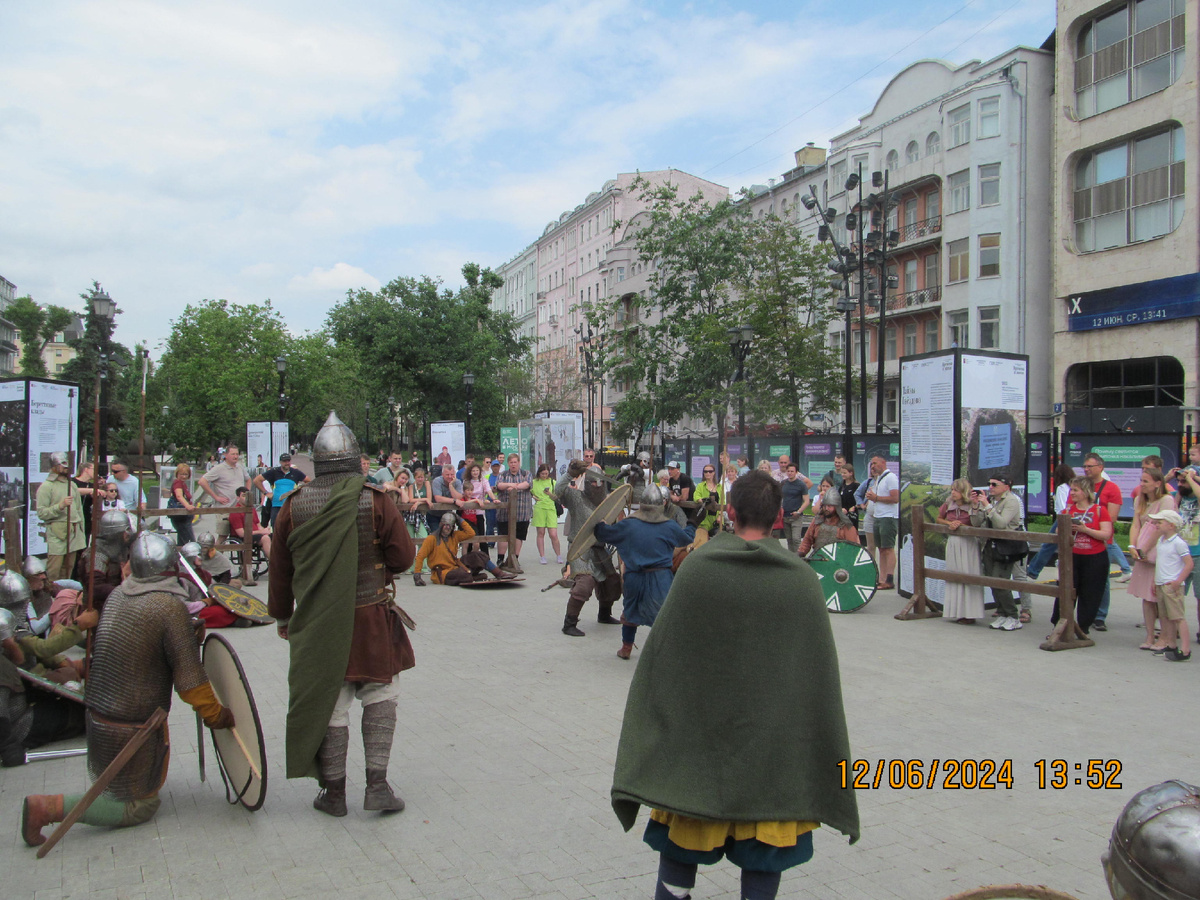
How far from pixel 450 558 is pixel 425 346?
3852cm

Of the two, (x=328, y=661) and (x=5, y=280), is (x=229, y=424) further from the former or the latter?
(x=5, y=280)

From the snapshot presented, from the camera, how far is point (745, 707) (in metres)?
2.69

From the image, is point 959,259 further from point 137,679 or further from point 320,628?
point 137,679

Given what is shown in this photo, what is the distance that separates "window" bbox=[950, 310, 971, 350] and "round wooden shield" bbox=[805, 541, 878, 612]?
110ft

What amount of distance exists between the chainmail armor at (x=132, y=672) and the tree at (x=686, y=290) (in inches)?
1336

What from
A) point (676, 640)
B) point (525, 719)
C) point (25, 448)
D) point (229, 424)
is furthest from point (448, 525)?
point (229, 424)

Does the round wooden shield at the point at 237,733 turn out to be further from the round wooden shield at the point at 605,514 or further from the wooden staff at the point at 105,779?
the round wooden shield at the point at 605,514

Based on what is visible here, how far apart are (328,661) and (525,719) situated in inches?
93.7

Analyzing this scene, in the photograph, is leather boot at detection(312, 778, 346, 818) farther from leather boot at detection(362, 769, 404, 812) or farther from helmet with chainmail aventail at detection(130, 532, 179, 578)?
helmet with chainmail aventail at detection(130, 532, 179, 578)

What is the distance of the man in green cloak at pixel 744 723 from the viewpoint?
2664 mm

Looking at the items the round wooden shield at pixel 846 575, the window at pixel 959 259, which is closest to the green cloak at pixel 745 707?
the round wooden shield at pixel 846 575

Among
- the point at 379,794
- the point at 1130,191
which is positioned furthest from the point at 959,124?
the point at 379,794

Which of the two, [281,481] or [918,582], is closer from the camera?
[918,582]

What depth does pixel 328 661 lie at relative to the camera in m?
4.35
